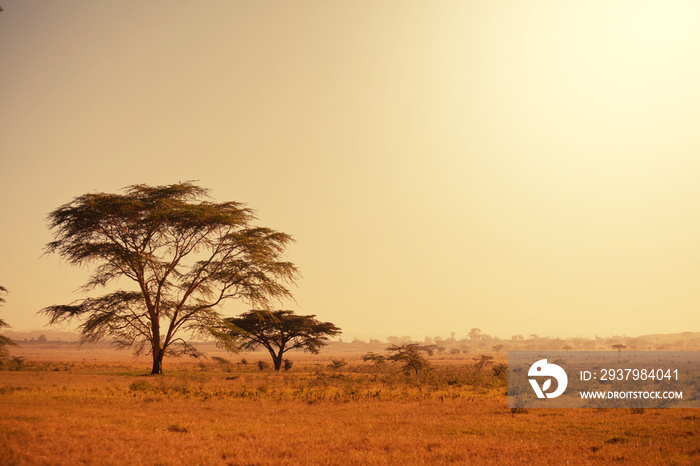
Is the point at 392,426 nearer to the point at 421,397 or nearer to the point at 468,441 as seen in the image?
the point at 468,441

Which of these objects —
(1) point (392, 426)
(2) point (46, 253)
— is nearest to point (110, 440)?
(1) point (392, 426)

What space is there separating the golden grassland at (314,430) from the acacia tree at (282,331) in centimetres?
2626

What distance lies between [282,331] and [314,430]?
37790 mm

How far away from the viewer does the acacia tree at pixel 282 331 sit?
166ft

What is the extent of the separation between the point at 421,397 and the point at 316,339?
30.2 m

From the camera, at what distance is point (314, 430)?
15078 millimetres

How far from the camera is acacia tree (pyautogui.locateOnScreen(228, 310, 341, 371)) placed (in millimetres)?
50562

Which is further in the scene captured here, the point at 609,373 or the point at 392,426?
the point at 609,373

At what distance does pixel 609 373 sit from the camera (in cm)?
4091

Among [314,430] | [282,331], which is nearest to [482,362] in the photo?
[282,331]

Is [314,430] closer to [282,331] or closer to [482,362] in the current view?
[282,331]

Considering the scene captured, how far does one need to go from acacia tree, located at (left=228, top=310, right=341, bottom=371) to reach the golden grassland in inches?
1034

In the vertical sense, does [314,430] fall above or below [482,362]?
above

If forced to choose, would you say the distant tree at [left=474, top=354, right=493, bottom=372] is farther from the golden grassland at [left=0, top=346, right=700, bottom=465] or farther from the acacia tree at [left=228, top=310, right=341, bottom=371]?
the golden grassland at [left=0, top=346, right=700, bottom=465]
